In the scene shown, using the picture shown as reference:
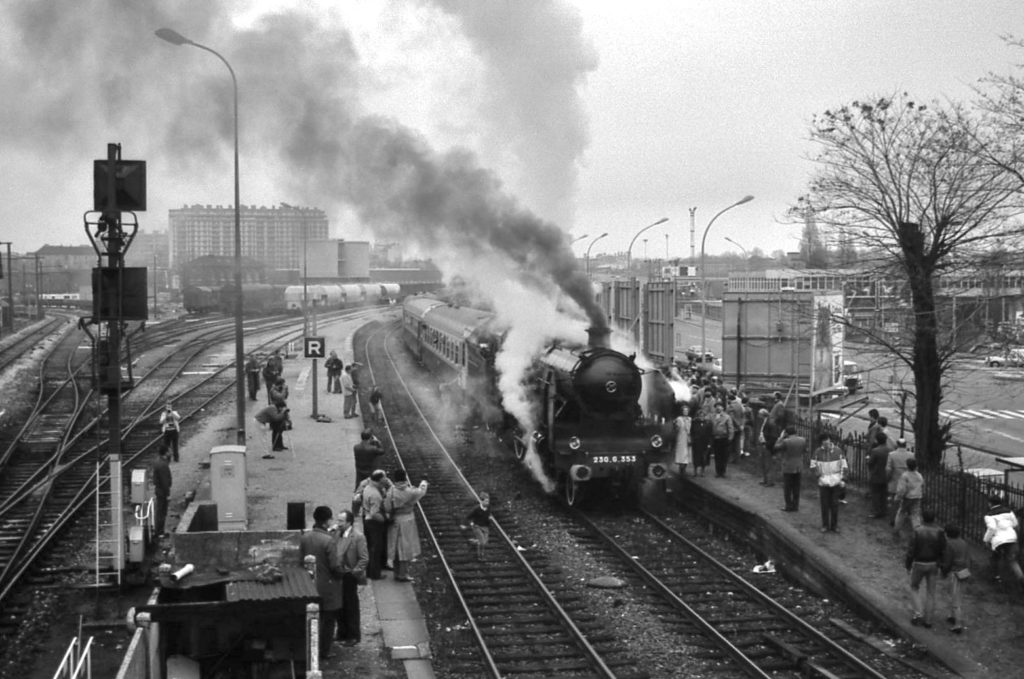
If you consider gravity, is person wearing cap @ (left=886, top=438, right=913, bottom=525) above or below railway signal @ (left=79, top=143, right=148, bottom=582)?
below

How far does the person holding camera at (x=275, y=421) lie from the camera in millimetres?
20906

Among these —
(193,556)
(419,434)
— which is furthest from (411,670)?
(419,434)

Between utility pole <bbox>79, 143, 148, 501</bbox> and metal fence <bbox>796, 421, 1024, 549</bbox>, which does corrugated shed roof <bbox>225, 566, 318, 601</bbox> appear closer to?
utility pole <bbox>79, 143, 148, 501</bbox>

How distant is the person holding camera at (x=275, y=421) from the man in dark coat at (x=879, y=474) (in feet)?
37.9

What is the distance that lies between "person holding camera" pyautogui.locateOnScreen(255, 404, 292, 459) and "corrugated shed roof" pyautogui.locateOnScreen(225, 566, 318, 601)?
11.5m

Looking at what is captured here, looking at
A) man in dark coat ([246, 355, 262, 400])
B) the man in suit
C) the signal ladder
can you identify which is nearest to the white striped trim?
man in dark coat ([246, 355, 262, 400])

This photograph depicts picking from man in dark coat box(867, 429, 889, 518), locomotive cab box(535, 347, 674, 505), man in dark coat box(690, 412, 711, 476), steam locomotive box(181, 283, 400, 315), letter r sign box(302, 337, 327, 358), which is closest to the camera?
man in dark coat box(867, 429, 889, 518)

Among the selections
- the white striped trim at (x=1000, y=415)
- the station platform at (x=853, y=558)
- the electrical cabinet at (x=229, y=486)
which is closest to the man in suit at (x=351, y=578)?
the electrical cabinet at (x=229, y=486)

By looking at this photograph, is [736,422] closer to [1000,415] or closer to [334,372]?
[334,372]

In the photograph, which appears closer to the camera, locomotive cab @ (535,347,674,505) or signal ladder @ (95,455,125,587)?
signal ladder @ (95,455,125,587)

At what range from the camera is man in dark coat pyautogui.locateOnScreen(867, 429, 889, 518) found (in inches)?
564

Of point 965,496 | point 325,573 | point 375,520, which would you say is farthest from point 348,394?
point 325,573

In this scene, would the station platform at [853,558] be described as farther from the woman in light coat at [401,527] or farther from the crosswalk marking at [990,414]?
the crosswalk marking at [990,414]

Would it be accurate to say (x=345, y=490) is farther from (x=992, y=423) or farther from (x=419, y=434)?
(x=992, y=423)
